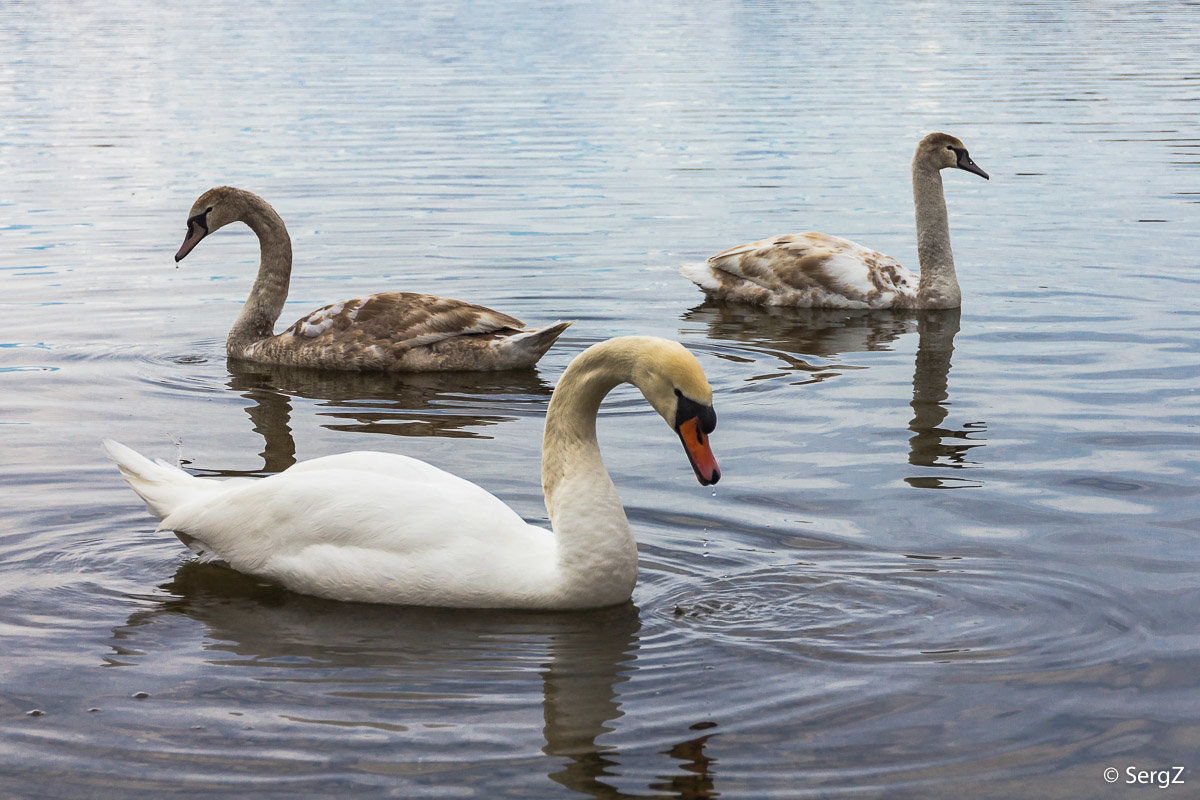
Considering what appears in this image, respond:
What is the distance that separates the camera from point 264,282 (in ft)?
38.2

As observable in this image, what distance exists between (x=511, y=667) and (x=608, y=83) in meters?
28.6

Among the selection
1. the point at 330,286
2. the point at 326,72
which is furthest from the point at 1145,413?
the point at 326,72

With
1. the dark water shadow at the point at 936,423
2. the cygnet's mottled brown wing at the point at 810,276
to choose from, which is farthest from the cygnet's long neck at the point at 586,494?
the cygnet's mottled brown wing at the point at 810,276

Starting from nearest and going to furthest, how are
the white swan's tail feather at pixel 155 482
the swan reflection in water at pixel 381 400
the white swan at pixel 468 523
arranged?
the white swan at pixel 468 523 → the white swan's tail feather at pixel 155 482 → the swan reflection in water at pixel 381 400

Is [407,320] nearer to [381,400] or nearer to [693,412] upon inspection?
[381,400]

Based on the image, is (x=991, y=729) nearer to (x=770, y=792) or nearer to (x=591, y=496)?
(x=770, y=792)

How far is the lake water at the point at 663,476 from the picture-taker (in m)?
5.04

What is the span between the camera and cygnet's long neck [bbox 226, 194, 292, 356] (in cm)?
1132

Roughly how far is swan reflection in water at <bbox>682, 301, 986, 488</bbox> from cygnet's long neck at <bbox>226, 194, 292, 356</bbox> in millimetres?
3181

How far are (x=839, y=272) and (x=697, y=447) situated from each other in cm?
721

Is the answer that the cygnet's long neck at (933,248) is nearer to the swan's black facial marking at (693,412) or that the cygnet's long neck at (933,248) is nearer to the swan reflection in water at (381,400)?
the swan reflection in water at (381,400)

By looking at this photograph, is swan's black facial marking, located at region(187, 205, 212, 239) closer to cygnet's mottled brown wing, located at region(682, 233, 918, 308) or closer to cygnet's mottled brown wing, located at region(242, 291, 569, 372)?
cygnet's mottled brown wing, located at region(242, 291, 569, 372)

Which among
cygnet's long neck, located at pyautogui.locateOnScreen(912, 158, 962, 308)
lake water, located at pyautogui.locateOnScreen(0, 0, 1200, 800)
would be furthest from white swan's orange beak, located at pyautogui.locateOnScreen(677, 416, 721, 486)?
cygnet's long neck, located at pyautogui.locateOnScreen(912, 158, 962, 308)

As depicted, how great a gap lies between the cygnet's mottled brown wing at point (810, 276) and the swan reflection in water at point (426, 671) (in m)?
7.09
